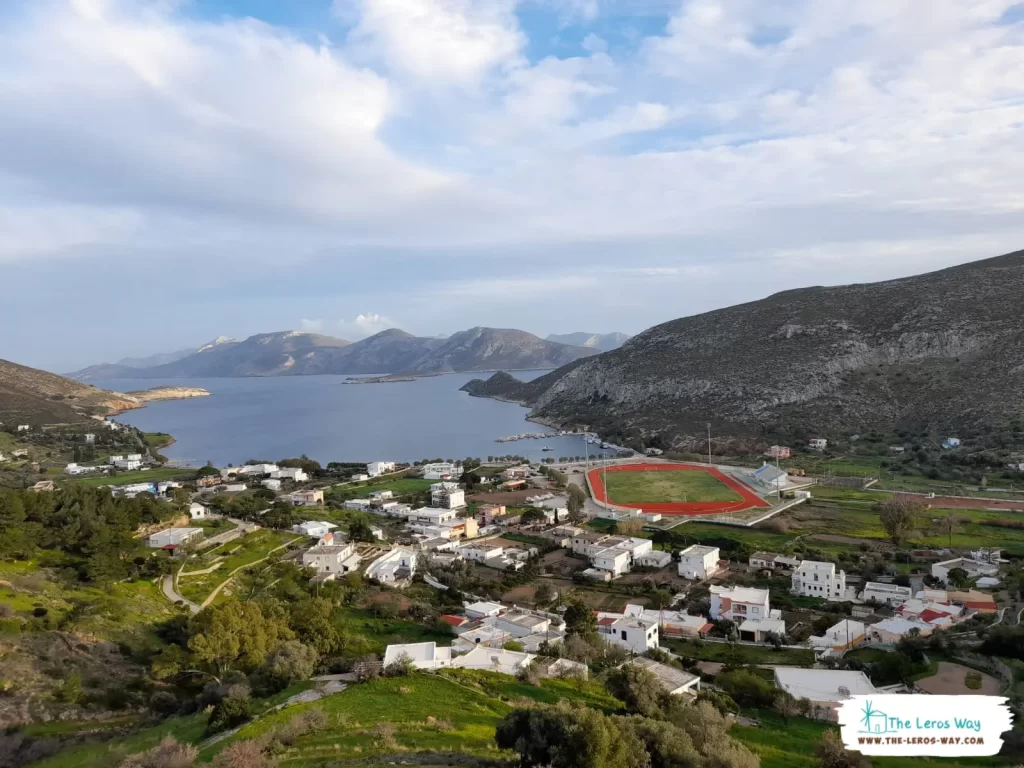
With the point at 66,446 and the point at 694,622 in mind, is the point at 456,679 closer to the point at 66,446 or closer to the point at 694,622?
the point at 694,622

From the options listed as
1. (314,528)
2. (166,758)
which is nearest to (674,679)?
(166,758)

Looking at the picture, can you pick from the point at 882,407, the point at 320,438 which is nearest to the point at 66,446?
the point at 320,438

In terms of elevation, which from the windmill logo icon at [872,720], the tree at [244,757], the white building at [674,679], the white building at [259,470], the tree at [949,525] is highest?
the tree at [244,757]

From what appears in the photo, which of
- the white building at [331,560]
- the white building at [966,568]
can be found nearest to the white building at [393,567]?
the white building at [331,560]

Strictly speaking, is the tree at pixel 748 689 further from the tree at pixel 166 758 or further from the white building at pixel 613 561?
the white building at pixel 613 561

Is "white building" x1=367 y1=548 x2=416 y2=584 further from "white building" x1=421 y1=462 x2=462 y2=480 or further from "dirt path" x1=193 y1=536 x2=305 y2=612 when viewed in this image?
"white building" x1=421 y1=462 x2=462 y2=480

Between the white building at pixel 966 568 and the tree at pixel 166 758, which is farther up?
the tree at pixel 166 758

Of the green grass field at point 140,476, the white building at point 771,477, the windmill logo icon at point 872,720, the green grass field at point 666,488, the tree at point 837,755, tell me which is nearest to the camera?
the windmill logo icon at point 872,720
